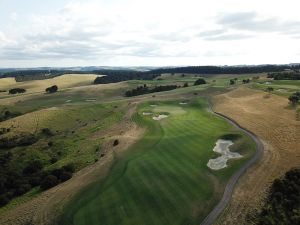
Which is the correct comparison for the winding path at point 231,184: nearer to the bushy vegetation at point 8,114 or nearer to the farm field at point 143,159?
the farm field at point 143,159

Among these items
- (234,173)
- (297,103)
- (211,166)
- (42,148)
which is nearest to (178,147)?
(211,166)

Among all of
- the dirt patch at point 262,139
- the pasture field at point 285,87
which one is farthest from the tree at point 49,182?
the pasture field at point 285,87

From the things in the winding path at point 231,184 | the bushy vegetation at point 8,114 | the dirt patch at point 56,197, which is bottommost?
the bushy vegetation at point 8,114

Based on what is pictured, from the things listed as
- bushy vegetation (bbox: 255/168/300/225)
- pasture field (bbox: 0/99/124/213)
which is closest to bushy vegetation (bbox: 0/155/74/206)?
pasture field (bbox: 0/99/124/213)

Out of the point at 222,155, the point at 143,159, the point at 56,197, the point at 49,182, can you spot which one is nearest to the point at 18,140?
the point at 49,182

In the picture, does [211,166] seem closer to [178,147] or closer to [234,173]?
[234,173]

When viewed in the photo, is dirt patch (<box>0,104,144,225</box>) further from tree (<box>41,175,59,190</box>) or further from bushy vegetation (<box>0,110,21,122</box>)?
bushy vegetation (<box>0,110,21,122</box>)
